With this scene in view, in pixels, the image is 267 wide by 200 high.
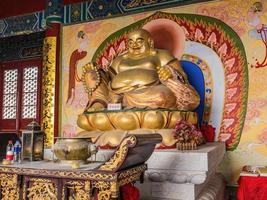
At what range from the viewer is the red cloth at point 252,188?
10.0ft

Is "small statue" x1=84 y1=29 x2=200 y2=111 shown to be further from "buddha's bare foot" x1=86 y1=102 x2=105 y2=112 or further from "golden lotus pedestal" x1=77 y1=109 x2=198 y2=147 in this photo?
"golden lotus pedestal" x1=77 y1=109 x2=198 y2=147

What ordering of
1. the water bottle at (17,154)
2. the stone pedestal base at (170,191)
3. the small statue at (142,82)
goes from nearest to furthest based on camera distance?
1. the water bottle at (17,154)
2. the stone pedestal base at (170,191)
3. the small statue at (142,82)

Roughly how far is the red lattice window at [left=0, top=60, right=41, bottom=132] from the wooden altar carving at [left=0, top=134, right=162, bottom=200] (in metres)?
4.21

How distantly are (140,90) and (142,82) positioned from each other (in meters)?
0.16

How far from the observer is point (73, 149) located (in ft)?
6.58

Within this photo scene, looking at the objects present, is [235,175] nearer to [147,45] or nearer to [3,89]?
[147,45]

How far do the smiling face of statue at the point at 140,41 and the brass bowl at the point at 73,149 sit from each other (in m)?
2.37

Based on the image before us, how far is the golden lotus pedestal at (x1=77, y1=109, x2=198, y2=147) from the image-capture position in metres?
3.34

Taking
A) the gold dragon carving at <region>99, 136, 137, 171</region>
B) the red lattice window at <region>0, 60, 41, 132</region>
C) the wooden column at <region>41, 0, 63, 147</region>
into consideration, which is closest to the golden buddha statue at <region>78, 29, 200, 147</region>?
the wooden column at <region>41, 0, 63, 147</region>

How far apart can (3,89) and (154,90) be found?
399cm

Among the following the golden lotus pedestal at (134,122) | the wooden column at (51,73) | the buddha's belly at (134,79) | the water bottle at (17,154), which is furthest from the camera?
the wooden column at (51,73)

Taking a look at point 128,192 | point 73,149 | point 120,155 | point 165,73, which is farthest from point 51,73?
point 120,155

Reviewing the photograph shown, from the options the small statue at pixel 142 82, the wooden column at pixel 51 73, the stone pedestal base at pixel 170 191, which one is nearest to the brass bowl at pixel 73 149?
the stone pedestal base at pixel 170 191

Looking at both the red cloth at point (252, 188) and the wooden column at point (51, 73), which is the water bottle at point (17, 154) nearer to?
the red cloth at point (252, 188)
